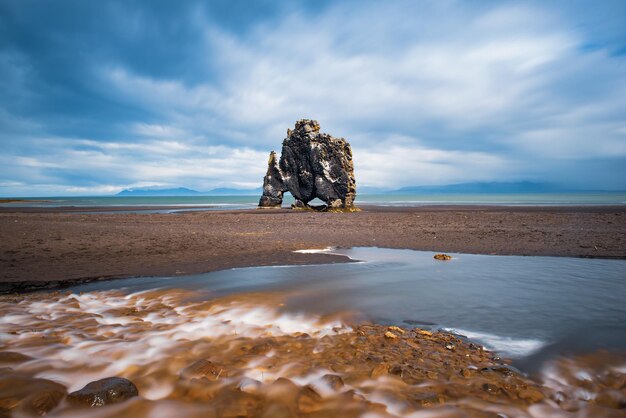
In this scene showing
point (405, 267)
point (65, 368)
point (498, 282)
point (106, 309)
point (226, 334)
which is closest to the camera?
point (65, 368)

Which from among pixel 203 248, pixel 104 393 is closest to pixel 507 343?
pixel 104 393

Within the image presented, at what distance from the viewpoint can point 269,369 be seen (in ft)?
14.5

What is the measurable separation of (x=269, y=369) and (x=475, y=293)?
6.05 metres

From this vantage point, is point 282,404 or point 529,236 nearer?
point 282,404

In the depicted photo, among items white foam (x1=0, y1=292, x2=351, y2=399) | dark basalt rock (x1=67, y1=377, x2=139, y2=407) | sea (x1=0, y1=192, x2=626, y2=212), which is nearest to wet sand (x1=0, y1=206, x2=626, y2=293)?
white foam (x1=0, y1=292, x2=351, y2=399)

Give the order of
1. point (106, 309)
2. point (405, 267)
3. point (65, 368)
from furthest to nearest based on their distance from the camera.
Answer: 1. point (405, 267)
2. point (106, 309)
3. point (65, 368)

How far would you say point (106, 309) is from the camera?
23.2 ft

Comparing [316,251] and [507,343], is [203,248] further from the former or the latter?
[507,343]

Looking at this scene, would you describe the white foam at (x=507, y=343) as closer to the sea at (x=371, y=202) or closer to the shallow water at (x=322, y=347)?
the shallow water at (x=322, y=347)

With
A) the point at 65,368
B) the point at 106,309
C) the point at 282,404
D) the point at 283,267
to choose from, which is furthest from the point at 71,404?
the point at 283,267

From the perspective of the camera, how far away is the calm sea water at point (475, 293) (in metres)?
5.82

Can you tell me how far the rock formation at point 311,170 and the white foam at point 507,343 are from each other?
45.2m

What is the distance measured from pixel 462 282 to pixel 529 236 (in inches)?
481

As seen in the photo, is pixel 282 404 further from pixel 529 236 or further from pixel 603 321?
pixel 529 236
